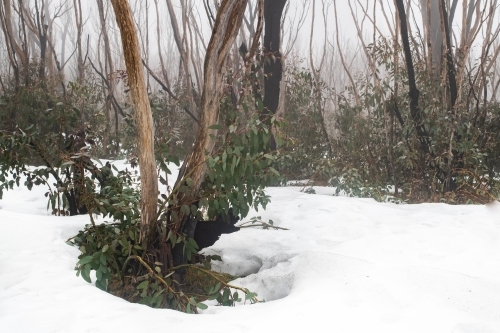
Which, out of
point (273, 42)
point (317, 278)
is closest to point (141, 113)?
point (317, 278)

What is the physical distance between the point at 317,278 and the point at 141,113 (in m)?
1.11

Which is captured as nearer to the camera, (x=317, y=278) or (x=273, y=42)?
(x=317, y=278)

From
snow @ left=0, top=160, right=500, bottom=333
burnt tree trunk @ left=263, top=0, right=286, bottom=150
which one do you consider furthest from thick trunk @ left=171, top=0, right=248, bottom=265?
burnt tree trunk @ left=263, top=0, right=286, bottom=150

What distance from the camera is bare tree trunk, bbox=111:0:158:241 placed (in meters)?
2.18

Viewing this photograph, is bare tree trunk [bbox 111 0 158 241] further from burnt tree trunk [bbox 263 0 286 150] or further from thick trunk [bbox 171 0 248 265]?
burnt tree trunk [bbox 263 0 286 150]

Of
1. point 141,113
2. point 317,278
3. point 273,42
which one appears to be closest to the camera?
point 317,278

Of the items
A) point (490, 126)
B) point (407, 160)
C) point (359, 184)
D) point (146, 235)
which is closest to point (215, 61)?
point (146, 235)

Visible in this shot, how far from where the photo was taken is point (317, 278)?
2104mm

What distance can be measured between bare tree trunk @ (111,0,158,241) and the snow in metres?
0.44

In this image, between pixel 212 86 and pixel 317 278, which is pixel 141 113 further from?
pixel 317 278

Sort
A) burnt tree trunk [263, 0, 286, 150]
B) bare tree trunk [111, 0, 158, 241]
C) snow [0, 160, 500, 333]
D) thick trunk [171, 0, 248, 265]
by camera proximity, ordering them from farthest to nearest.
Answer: burnt tree trunk [263, 0, 286, 150], thick trunk [171, 0, 248, 265], bare tree trunk [111, 0, 158, 241], snow [0, 160, 500, 333]

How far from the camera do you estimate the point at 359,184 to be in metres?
4.98

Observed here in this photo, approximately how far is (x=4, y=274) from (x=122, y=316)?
76 centimetres

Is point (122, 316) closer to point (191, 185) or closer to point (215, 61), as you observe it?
point (191, 185)
